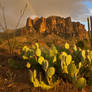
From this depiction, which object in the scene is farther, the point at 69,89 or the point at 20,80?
the point at 20,80

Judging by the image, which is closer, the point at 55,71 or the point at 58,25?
the point at 55,71

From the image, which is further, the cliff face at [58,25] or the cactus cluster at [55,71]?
the cliff face at [58,25]

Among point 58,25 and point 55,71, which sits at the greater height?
point 58,25

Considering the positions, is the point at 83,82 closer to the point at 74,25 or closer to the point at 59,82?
the point at 59,82

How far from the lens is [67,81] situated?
7.43ft

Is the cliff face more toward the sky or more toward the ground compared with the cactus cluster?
more toward the sky

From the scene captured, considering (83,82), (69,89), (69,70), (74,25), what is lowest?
(69,89)

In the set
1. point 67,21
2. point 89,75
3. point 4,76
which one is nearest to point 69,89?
point 89,75

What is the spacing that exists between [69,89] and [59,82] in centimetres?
27

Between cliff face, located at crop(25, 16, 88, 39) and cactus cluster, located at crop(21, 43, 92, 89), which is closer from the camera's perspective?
cactus cluster, located at crop(21, 43, 92, 89)

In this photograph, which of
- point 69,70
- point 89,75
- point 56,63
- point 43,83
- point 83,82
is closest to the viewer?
point 83,82

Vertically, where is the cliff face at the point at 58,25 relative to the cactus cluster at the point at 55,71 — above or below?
above

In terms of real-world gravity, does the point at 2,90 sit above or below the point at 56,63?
below

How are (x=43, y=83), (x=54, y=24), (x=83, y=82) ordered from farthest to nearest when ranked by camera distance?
(x=54, y=24)
(x=43, y=83)
(x=83, y=82)
